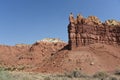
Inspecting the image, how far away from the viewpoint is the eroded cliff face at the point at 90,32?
57.9 metres

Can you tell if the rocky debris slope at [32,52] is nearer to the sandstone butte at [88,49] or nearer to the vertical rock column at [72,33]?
the vertical rock column at [72,33]

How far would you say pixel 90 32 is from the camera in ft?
192

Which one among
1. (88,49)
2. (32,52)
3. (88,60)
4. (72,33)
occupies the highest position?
(32,52)

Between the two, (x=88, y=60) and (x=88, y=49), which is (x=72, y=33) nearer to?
(x=88, y=49)

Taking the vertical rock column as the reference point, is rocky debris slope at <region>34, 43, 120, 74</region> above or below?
below

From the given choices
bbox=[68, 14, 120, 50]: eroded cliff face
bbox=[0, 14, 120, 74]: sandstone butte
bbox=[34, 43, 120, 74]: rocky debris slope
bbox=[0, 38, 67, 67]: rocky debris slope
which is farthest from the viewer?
bbox=[0, 38, 67, 67]: rocky debris slope

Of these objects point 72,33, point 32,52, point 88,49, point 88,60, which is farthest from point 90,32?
point 32,52

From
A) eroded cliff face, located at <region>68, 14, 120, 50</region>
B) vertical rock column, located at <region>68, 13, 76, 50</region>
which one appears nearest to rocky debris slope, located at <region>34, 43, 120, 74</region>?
eroded cliff face, located at <region>68, 14, 120, 50</region>

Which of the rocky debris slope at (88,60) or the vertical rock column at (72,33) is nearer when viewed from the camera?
the rocky debris slope at (88,60)

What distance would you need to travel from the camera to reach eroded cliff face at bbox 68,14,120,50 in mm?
57906

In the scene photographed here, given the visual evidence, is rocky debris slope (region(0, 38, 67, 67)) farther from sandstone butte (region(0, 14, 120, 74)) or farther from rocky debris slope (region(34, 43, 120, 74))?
rocky debris slope (region(34, 43, 120, 74))

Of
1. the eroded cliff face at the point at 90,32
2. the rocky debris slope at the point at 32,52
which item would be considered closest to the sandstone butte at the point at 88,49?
the eroded cliff face at the point at 90,32

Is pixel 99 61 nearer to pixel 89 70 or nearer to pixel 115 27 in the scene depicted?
pixel 89 70

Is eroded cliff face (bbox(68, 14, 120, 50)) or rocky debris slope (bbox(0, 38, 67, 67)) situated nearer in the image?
eroded cliff face (bbox(68, 14, 120, 50))
